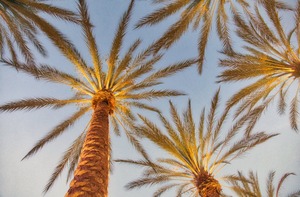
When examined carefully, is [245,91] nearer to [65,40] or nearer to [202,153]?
[202,153]

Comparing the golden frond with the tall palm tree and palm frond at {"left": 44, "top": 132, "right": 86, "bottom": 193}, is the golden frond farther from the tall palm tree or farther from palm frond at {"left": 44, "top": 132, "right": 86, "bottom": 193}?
palm frond at {"left": 44, "top": 132, "right": 86, "bottom": 193}

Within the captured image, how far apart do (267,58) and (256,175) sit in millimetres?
5669

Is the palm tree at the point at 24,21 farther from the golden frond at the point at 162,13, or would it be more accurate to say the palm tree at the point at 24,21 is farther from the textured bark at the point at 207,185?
the textured bark at the point at 207,185

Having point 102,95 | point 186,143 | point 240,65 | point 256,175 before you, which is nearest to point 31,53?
point 102,95

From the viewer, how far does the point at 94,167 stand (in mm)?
5902

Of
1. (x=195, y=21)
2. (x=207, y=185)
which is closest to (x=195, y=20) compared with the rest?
(x=195, y=21)

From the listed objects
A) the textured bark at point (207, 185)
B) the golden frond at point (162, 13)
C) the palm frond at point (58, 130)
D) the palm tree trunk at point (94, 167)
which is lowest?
the palm tree trunk at point (94, 167)

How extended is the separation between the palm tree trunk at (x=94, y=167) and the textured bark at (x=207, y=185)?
4056mm

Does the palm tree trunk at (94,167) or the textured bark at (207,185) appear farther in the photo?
the textured bark at (207,185)

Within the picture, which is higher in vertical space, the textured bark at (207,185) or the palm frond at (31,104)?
the palm frond at (31,104)

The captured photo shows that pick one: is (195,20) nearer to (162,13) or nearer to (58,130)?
(162,13)

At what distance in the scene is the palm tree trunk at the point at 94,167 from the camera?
17.2 ft

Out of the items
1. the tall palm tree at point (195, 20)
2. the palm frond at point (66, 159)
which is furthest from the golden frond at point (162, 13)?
the palm frond at point (66, 159)

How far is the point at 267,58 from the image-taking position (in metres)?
9.87
